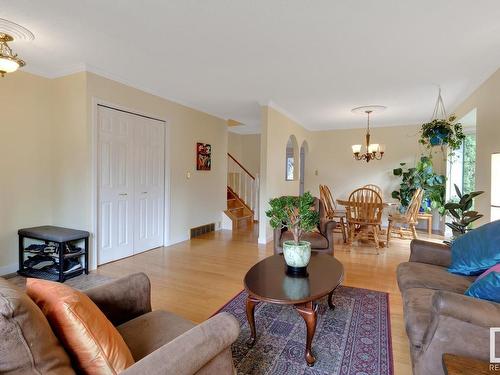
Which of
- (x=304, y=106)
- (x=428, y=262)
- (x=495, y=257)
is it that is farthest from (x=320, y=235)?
(x=304, y=106)

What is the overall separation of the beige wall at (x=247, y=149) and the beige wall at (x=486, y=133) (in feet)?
17.8

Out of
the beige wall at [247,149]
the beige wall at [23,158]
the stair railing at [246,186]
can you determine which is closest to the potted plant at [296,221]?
the beige wall at [23,158]

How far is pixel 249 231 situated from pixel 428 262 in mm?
3825

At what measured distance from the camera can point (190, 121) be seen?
198 inches

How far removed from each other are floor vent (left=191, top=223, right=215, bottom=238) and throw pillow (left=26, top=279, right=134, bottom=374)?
14.0 ft

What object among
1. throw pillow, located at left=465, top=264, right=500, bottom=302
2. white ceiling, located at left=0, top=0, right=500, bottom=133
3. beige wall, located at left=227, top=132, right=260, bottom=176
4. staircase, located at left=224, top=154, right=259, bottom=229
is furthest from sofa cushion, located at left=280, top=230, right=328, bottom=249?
beige wall, located at left=227, top=132, right=260, bottom=176

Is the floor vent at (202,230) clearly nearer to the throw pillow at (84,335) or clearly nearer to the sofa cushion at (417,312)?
the sofa cushion at (417,312)

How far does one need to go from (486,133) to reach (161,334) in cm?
392

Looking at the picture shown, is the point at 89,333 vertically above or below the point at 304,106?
below

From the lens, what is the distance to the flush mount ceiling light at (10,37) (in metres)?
2.39

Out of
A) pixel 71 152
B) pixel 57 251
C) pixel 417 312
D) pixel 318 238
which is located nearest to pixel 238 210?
pixel 318 238

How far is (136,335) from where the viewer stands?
1.31 meters

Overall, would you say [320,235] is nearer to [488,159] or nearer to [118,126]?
[488,159]

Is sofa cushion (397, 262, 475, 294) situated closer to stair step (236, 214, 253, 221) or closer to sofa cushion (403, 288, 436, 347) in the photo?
sofa cushion (403, 288, 436, 347)
